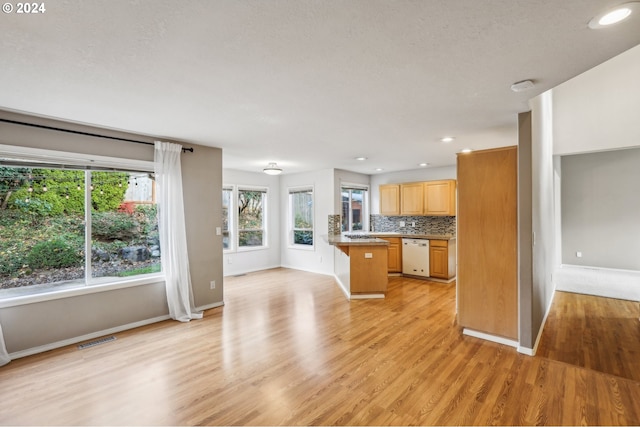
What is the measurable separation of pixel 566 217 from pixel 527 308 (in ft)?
17.3

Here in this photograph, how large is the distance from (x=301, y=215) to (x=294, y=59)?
5.62 meters

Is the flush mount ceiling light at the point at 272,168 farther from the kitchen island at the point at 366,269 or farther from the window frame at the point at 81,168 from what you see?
the window frame at the point at 81,168

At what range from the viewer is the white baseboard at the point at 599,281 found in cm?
499

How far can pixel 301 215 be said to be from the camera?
7.45 meters

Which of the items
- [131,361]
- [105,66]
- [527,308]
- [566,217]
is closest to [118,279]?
[131,361]

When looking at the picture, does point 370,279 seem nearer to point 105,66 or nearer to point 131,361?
point 131,361

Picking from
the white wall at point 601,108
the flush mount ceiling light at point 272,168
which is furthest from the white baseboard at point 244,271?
the white wall at point 601,108

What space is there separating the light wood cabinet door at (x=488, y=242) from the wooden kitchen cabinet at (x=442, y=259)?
255cm

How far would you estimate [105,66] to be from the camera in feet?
6.61

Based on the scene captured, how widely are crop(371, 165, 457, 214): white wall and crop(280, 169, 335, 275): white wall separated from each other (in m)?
1.62

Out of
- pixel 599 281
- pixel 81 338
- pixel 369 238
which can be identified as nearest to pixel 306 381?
pixel 81 338

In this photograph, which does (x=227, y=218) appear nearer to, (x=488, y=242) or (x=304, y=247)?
(x=304, y=247)

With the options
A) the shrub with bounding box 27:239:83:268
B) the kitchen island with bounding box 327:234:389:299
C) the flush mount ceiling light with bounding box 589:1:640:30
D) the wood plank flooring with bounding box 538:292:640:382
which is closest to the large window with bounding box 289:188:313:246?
the kitchen island with bounding box 327:234:389:299

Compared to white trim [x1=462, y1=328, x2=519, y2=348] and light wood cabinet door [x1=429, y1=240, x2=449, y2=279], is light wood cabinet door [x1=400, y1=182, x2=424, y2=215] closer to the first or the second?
light wood cabinet door [x1=429, y1=240, x2=449, y2=279]
